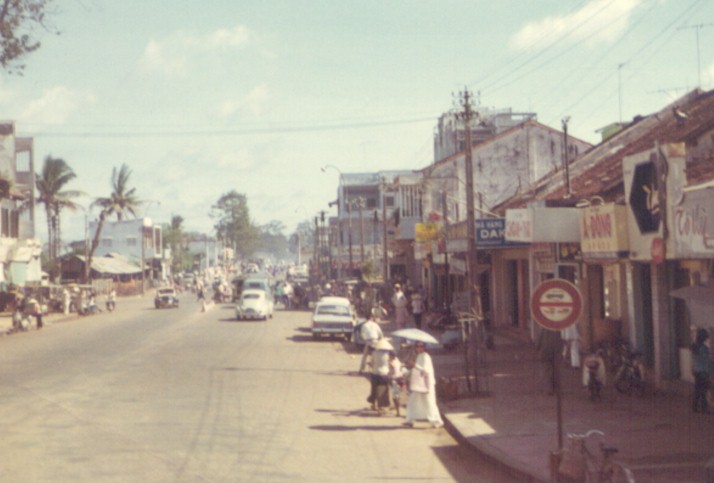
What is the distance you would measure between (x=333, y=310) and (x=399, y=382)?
62.4ft

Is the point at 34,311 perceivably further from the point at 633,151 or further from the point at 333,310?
the point at 633,151

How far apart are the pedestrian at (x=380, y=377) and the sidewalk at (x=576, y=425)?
1.26 meters

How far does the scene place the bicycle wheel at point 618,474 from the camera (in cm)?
906

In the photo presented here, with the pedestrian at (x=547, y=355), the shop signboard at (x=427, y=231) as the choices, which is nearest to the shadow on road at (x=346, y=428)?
the pedestrian at (x=547, y=355)

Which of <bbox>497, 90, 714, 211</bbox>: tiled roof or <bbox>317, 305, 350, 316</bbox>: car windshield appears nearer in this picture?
<bbox>497, 90, 714, 211</bbox>: tiled roof

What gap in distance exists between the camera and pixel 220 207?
648 feet

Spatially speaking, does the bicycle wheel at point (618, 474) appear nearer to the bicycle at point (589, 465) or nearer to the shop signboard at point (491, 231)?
the bicycle at point (589, 465)

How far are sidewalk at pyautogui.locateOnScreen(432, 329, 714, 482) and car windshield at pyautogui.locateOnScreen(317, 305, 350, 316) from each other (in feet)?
50.7

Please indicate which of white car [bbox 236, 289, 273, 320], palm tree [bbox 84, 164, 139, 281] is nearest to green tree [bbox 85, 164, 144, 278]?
palm tree [bbox 84, 164, 139, 281]

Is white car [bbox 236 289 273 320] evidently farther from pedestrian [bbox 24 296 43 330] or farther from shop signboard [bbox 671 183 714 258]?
shop signboard [bbox 671 183 714 258]

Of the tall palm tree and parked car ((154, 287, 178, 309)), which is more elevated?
the tall palm tree

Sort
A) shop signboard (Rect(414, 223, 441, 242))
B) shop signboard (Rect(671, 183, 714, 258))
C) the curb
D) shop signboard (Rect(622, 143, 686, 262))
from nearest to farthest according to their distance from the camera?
1. the curb
2. shop signboard (Rect(671, 183, 714, 258))
3. shop signboard (Rect(622, 143, 686, 262))
4. shop signboard (Rect(414, 223, 441, 242))

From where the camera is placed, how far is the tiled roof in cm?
2044

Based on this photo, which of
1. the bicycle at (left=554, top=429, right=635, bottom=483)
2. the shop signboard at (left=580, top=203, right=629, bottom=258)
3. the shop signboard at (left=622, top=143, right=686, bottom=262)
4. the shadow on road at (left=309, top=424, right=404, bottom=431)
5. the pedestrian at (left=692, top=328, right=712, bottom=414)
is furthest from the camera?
the shop signboard at (left=580, top=203, right=629, bottom=258)
